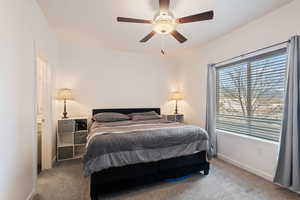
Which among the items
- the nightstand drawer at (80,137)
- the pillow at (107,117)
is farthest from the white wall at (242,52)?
the nightstand drawer at (80,137)

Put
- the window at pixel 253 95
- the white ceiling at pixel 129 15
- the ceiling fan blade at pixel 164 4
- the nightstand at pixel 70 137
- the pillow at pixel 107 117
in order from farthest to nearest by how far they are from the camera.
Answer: the pillow at pixel 107 117 < the nightstand at pixel 70 137 < the window at pixel 253 95 < the white ceiling at pixel 129 15 < the ceiling fan blade at pixel 164 4

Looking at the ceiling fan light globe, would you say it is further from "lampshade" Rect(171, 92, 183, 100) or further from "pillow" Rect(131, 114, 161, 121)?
"lampshade" Rect(171, 92, 183, 100)

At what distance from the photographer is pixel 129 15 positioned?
103 inches

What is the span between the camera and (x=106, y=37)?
138 inches

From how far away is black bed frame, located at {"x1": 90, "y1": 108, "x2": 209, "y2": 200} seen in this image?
208 cm

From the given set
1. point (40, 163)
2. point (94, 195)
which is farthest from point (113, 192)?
point (40, 163)

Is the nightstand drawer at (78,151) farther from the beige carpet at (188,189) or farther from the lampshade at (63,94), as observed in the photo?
the lampshade at (63,94)

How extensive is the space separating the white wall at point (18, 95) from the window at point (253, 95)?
3.58 meters

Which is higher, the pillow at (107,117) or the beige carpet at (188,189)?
the pillow at (107,117)

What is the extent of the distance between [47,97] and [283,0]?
414 centimetres

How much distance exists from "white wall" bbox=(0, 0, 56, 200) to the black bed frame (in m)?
0.82

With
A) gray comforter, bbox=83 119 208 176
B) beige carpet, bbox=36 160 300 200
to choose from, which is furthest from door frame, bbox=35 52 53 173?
gray comforter, bbox=83 119 208 176

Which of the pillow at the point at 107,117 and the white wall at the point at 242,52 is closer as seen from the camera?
the white wall at the point at 242,52

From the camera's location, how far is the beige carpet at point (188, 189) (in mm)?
2148
